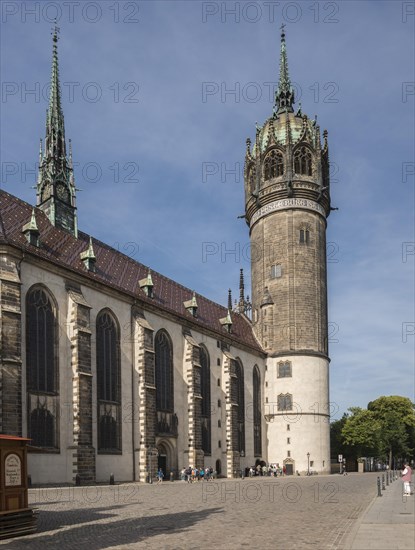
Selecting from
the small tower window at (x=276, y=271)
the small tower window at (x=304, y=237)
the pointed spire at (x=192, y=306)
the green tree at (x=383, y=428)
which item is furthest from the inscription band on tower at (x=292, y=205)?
the green tree at (x=383, y=428)

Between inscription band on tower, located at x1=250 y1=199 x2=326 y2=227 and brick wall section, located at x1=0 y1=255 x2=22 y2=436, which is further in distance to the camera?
inscription band on tower, located at x1=250 y1=199 x2=326 y2=227

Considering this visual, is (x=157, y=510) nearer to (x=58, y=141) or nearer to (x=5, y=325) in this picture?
(x=5, y=325)

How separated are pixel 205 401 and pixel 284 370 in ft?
Result: 45.7

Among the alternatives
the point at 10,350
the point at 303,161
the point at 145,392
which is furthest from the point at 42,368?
the point at 303,161

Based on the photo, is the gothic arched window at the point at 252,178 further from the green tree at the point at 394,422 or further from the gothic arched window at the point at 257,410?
the green tree at the point at 394,422

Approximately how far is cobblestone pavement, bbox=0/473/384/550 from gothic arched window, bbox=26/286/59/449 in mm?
7556

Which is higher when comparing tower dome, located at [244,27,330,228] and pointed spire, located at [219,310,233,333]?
tower dome, located at [244,27,330,228]

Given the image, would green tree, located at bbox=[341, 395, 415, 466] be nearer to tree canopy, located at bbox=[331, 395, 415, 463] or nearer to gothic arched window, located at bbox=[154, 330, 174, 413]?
tree canopy, located at bbox=[331, 395, 415, 463]

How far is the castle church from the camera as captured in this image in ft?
118

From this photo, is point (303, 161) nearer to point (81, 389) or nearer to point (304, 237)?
point (304, 237)

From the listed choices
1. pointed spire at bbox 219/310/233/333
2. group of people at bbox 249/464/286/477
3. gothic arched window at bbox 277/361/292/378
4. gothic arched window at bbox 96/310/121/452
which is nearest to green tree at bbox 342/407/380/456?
gothic arched window at bbox 277/361/292/378

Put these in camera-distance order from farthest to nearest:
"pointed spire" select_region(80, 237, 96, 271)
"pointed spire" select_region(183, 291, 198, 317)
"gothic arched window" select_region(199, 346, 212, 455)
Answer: "pointed spire" select_region(183, 291, 198, 317) < "gothic arched window" select_region(199, 346, 212, 455) < "pointed spire" select_region(80, 237, 96, 271)

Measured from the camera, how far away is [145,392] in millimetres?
44531

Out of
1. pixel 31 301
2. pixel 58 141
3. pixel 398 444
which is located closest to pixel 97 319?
pixel 31 301
